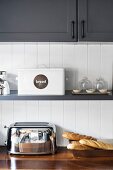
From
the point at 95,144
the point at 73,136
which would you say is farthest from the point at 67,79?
the point at 95,144

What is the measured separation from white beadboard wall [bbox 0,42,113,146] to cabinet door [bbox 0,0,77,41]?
32 centimetres

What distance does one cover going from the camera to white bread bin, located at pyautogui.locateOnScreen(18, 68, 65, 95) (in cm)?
221

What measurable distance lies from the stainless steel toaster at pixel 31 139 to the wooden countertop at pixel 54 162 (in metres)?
0.05

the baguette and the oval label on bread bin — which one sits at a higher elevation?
the oval label on bread bin

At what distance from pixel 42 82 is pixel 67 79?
311 mm

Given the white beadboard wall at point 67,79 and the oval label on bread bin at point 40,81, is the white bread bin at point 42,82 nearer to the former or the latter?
the oval label on bread bin at point 40,81

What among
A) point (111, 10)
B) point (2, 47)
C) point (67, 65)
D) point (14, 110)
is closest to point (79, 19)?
point (111, 10)

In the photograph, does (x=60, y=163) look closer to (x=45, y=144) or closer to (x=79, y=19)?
(x=45, y=144)

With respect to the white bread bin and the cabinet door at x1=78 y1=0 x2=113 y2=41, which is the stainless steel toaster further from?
the cabinet door at x1=78 y1=0 x2=113 y2=41

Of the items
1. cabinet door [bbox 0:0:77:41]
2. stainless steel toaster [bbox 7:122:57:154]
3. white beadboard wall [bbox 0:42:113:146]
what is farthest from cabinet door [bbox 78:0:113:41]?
stainless steel toaster [bbox 7:122:57:154]

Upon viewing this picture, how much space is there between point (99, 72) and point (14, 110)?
79cm

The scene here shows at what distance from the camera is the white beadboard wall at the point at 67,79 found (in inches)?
95.7

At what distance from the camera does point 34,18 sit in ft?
6.85

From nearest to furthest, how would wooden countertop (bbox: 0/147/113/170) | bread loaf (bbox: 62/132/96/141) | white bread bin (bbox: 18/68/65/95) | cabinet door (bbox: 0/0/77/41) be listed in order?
wooden countertop (bbox: 0/147/113/170) < cabinet door (bbox: 0/0/77/41) < white bread bin (bbox: 18/68/65/95) < bread loaf (bbox: 62/132/96/141)
